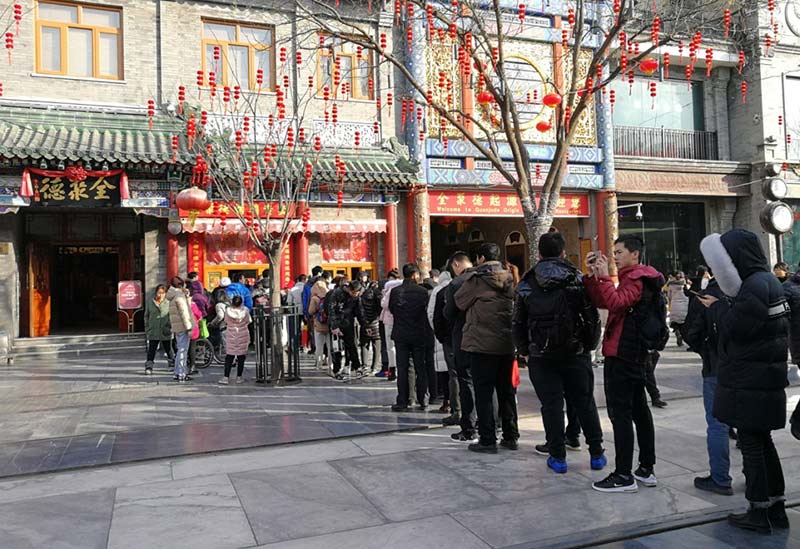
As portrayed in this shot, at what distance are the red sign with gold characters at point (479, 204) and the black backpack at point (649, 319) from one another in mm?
10683

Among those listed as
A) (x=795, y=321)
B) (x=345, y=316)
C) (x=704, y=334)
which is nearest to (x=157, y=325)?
(x=345, y=316)

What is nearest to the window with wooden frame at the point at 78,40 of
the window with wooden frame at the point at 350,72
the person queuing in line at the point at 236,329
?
the window with wooden frame at the point at 350,72

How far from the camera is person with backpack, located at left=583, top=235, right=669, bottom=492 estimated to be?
14.2 ft

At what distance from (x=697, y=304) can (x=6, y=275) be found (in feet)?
41.6

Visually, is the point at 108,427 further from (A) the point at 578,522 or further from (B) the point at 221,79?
(B) the point at 221,79

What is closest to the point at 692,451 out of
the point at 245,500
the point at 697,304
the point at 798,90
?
the point at 697,304

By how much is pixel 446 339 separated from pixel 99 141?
914cm

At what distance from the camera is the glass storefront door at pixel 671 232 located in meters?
17.6

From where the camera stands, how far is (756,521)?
144 inches

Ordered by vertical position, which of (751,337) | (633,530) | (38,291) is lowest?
(633,530)

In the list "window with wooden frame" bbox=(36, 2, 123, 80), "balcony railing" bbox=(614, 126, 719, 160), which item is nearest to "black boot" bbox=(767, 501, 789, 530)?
"window with wooden frame" bbox=(36, 2, 123, 80)

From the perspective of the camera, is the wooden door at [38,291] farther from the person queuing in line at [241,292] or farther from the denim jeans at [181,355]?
the denim jeans at [181,355]

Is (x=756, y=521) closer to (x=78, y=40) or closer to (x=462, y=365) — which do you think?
(x=462, y=365)

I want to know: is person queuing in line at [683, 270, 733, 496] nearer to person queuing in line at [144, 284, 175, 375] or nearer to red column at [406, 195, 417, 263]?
person queuing in line at [144, 284, 175, 375]
